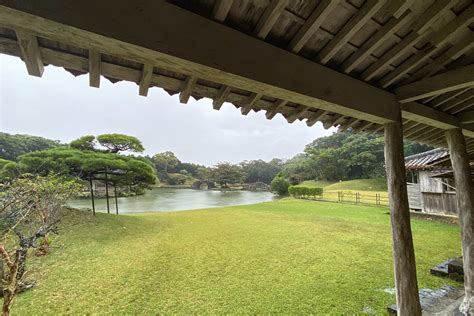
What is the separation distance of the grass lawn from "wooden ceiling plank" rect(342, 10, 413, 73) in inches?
98.3

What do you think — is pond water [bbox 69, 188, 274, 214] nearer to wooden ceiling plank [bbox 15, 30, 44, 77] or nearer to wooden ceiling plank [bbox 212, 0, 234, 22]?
wooden ceiling plank [bbox 15, 30, 44, 77]

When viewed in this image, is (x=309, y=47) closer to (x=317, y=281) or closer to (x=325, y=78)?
(x=325, y=78)

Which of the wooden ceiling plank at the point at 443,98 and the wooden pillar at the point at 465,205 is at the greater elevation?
the wooden ceiling plank at the point at 443,98

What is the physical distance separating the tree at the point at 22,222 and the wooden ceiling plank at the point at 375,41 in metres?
3.09

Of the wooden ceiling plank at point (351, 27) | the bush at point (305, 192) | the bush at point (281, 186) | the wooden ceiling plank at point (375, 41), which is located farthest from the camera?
the bush at point (281, 186)

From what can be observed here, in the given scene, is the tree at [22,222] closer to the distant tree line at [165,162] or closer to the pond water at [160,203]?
the distant tree line at [165,162]

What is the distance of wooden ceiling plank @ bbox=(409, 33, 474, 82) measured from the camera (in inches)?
53.4

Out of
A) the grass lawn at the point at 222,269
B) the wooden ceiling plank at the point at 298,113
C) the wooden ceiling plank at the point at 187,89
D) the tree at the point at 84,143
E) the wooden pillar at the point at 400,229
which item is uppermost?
the tree at the point at 84,143

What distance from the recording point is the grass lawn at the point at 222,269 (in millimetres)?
2781

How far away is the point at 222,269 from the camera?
3.89 m

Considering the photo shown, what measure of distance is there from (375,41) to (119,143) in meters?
12.0

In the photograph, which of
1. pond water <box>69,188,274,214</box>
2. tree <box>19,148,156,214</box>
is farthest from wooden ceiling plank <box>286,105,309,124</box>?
pond water <box>69,188,274,214</box>

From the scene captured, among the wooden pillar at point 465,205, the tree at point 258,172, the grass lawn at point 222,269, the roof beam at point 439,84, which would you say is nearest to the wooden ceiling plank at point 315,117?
the roof beam at point 439,84

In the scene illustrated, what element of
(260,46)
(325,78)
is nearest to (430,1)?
(325,78)
